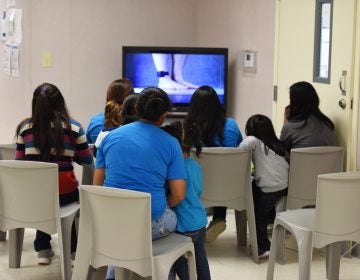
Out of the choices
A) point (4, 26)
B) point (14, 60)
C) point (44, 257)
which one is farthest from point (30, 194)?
point (4, 26)

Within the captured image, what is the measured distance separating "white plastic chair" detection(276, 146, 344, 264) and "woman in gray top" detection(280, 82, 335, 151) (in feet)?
0.67

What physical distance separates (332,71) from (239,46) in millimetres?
1642

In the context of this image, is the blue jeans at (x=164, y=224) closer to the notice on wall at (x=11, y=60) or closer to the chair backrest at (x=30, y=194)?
the chair backrest at (x=30, y=194)

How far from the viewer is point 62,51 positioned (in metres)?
6.64

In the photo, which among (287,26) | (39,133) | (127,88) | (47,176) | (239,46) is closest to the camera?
(47,176)

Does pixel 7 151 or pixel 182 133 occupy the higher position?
pixel 182 133

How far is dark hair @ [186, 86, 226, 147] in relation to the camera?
15.2 feet

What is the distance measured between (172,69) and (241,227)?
215 cm

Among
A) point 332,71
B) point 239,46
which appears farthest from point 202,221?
point 239,46

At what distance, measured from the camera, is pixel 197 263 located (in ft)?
11.7

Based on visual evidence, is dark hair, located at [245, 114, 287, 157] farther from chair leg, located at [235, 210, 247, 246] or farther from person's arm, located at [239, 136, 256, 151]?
chair leg, located at [235, 210, 247, 246]

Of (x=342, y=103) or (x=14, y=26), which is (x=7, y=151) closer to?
(x=342, y=103)

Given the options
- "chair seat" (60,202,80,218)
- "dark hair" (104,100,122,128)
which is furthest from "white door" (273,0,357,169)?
"chair seat" (60,202,80,218)

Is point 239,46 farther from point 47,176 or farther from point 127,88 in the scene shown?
point 47,176
